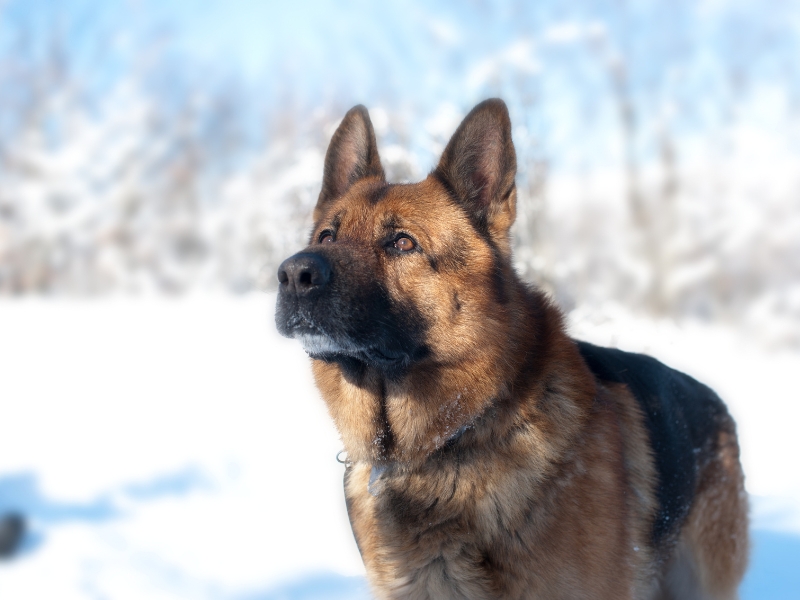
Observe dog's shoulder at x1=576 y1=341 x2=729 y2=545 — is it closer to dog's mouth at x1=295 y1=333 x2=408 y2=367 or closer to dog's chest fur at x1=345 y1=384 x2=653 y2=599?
dog's chest fur at x1=345 y1=384 x2=653 y2=599

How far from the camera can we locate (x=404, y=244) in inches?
110

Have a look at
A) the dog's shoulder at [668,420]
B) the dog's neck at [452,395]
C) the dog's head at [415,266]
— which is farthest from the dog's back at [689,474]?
the dog's head at [415,266]

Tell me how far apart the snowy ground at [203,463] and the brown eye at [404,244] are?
1.87 m

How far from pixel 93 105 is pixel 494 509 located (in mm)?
28872

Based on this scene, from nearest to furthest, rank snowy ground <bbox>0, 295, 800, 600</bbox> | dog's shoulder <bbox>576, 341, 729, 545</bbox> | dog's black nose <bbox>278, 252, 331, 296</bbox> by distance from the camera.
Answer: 1. dog's black nose <bbox>278, 252, 331, 296</bbox>
2. dog's shoulder <bbox>576, 341, 729, 545</bbox>
3. snowy ground <bbox>0, 295, 800, 600</bbox>

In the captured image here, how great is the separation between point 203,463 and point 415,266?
541cm

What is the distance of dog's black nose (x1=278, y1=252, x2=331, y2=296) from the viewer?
8.02 ft

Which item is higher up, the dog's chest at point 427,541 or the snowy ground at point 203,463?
the snowy ground at point 203,463

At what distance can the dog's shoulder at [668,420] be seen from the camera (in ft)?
9.58

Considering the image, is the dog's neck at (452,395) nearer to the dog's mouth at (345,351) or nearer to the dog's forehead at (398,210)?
the dog's mouth at (345,351)

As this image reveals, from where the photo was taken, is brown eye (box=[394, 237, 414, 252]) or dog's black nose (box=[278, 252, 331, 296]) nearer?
dog's black nose (box=[278, 252, 331, 296])

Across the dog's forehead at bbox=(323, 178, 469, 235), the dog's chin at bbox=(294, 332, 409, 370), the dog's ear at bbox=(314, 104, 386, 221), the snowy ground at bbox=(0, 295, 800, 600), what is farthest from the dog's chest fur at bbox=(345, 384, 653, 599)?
the dog's ear at bbox=(314, 104, 386, 221)

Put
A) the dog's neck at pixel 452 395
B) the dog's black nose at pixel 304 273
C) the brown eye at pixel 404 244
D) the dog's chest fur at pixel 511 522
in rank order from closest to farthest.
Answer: the dog's chest fur at pixel 511 522 < the dog's black nose at pixel 304 273 < the dog's neck at pixel 452 395 < the brown eye at pixel 404 244

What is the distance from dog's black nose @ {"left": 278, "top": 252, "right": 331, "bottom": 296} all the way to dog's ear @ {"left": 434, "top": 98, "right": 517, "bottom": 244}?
2.81ft
